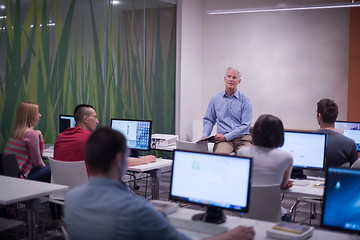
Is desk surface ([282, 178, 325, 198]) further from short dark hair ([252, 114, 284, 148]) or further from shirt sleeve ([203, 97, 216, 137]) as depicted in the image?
shirt sleeve ([203, 97, 216, 137])

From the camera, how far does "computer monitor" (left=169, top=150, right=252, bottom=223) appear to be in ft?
9.05

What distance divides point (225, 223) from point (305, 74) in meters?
6.34

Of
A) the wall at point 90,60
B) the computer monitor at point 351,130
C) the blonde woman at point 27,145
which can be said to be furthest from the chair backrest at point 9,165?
the computer monitor at point 351,130

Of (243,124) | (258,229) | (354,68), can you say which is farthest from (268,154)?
(354,68)

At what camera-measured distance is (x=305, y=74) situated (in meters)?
8.61

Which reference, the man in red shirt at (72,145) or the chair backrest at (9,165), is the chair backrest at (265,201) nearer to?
the man in red shirt at (72,145)

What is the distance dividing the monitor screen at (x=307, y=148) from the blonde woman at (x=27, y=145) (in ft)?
8.62

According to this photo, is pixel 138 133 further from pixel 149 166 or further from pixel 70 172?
pixel 70 172

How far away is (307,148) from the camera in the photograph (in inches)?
167

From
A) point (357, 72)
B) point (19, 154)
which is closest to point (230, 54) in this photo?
point (357, 72)

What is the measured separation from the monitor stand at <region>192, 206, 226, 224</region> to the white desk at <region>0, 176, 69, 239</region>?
4.15ft

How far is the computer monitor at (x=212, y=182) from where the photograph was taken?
109 inches

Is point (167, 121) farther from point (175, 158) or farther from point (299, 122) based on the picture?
point (175, 158)

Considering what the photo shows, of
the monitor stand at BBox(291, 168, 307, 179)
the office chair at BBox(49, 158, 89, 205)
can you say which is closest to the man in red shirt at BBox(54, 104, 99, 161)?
the office chair at BBox(49, 158, 89, 205)
